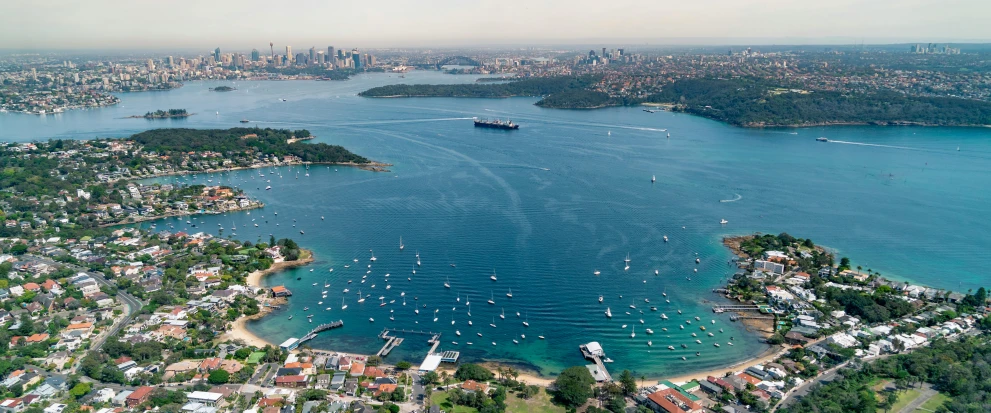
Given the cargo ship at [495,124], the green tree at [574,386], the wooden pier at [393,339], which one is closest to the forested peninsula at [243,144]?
the cargo ship at [495,124]

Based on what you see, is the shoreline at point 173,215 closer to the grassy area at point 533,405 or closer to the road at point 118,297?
the road at point 118,297

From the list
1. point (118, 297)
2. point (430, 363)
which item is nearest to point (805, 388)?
point (430, 363)

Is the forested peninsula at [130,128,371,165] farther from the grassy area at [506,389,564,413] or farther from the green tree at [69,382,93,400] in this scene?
the grassy area at [506,389,564,413]

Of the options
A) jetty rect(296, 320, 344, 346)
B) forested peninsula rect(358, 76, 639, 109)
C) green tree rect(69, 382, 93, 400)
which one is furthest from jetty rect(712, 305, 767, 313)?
forested peninsula rect(358, 76, 639, 109)

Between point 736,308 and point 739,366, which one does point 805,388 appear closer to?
point 739,366

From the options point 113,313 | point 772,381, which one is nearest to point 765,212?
point 772,381

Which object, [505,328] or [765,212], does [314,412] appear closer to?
[505,328]
